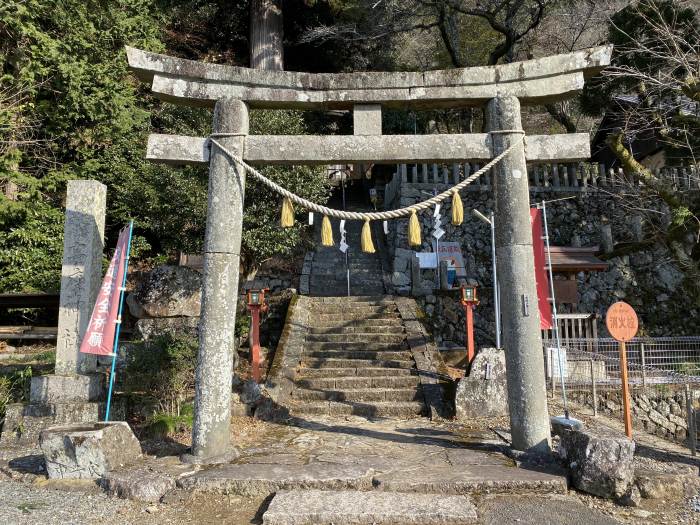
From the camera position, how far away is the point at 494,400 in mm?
7109

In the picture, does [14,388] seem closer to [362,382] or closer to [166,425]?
[166,425]

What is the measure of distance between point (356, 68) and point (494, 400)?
17516 millimetres

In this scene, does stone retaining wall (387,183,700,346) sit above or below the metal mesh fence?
above

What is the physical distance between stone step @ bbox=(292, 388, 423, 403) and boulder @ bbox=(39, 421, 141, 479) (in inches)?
138

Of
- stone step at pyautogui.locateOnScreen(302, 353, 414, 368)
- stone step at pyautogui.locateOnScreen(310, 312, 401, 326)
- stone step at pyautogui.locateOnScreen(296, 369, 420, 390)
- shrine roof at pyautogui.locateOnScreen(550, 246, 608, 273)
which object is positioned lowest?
stone step at pyautogui.locateOnScreen(296, 369, 420, 390)

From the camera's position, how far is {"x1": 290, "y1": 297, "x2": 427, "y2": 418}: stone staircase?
750 centimetres

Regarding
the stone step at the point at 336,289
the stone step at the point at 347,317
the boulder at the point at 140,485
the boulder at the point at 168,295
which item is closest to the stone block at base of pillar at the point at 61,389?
the boulder at the point at 140,485

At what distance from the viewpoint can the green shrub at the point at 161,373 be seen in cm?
662

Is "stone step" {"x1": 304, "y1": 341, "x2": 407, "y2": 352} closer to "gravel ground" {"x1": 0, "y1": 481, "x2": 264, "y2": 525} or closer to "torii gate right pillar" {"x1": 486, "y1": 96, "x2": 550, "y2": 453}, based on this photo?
"torii gate right pillar" {"x1": 486, "y1": 96, "x2": 550, "y2": 453}

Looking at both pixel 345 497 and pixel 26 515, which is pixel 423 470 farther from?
pixel 26 515

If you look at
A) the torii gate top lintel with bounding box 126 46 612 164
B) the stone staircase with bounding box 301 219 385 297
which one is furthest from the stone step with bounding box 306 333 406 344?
the torii gate top lintel with bounding box 126 46 612 164

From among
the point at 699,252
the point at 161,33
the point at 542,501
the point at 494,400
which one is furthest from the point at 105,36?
the point at 699,252

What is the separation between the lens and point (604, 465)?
4.18 meters

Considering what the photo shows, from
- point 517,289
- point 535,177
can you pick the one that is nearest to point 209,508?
point 517,289
